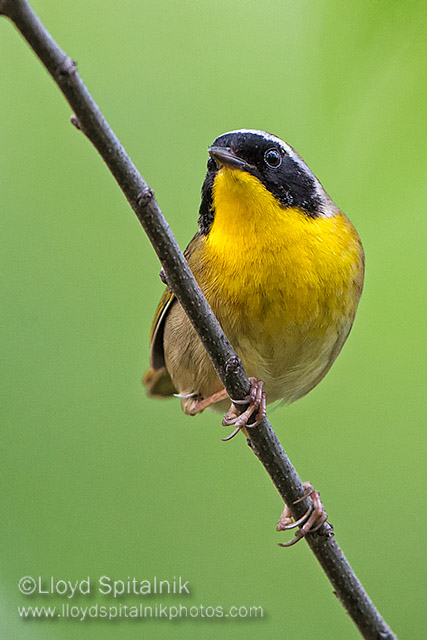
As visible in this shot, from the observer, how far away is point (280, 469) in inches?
118

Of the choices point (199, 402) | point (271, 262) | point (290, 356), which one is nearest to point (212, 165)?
point (271, 262)

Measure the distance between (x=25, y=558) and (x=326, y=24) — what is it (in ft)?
10.7

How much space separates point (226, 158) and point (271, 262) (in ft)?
1.73

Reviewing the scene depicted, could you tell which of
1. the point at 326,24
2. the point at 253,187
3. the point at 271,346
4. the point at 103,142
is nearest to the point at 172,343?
the point at 271,346

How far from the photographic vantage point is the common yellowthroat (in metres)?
3.60

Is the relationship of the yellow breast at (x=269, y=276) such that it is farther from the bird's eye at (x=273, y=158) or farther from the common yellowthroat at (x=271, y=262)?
the bird's eye at (x=273, y=158)

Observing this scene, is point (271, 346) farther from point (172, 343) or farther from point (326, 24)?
point (326, 24)

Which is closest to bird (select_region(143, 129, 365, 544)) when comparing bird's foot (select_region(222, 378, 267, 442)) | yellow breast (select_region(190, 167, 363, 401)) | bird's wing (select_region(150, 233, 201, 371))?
yellow breast (select_region(190, 167, 363, 401))

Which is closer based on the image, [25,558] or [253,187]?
[253,187]

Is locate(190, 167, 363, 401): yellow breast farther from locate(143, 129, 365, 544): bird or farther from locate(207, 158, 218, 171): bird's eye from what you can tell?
locate(207, 158, 218, 171): bird's eye

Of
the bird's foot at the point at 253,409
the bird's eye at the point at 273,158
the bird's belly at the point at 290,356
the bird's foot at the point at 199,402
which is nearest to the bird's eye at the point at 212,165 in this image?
the bird's eye at the point at 273,158

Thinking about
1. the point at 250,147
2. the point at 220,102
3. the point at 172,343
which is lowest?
the point at 172,343

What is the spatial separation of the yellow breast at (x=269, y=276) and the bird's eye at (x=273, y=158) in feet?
0.54

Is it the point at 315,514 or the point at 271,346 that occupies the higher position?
the point at 271,346
